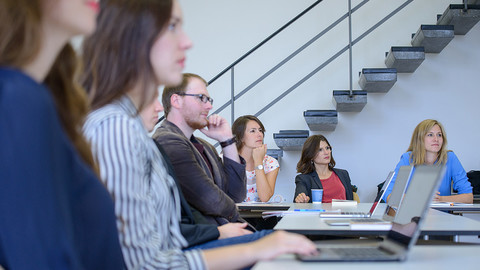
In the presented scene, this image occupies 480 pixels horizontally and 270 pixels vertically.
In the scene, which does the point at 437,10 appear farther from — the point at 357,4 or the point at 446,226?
the point at 446,226

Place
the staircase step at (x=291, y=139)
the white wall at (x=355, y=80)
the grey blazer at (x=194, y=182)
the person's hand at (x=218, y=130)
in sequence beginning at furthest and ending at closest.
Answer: the white wall at (x=355, y=80) → the staircase step at (x=291, y=139) → the person's hand at (x=218, y=130) → the grey blazer at (x=194, y=182)

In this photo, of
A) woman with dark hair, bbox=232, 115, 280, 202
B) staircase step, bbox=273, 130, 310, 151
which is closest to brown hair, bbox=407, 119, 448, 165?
woman with dark hair, bbox=232, 115, 280, 202

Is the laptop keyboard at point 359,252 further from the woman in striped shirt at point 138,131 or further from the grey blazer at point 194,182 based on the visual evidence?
the grey blazer at point 194,182

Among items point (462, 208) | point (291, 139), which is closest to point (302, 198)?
point (462, 208)

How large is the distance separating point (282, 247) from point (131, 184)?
1.08 ft

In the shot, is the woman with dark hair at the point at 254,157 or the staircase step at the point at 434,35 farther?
the staircase step at the point at 434,35

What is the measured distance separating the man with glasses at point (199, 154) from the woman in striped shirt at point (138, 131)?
0.86 m

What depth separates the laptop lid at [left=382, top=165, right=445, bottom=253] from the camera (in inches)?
39.6

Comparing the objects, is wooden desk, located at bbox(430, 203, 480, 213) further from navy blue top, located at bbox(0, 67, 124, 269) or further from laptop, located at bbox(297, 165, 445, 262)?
navy blue top, located at bbox(0, 67, 124, 269)

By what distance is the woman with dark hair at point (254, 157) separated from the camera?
13.0 ft

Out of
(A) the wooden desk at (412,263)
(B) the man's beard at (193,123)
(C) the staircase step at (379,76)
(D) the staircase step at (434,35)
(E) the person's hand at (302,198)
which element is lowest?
(E) the person's hand at (302,198)

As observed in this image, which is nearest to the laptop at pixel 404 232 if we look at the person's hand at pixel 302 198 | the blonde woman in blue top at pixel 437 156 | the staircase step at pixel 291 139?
the person's hand at pixel 302 198

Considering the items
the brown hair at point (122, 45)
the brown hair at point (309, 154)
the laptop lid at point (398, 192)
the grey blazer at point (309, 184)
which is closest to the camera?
the brown hair at point (122, 45)

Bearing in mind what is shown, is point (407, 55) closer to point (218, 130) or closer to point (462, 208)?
point (462, 208)
